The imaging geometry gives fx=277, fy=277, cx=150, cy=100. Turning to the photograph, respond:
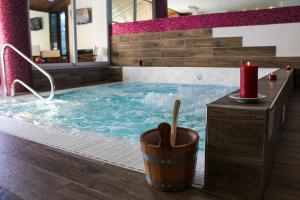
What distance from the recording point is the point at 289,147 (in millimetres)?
1698

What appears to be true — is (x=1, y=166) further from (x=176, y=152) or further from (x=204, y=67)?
(x=204, y=67)

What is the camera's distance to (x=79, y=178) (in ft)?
4.24

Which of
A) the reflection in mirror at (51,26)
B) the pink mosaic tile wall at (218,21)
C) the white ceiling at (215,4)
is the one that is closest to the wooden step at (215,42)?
the pink mosaic tile wall at (218,21)

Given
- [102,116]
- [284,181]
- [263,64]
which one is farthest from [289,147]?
[263,64]

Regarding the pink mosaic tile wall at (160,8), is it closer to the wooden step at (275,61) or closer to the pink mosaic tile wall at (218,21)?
the pink mosaic tile wall at (218,21)

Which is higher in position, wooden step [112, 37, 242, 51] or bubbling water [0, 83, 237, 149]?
wooden step [112, 37, 242, 51]

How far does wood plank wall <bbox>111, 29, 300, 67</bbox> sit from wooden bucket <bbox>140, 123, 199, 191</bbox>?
409cm

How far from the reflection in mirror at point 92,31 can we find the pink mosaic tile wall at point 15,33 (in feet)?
8.25

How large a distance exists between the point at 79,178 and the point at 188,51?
4.52 metres

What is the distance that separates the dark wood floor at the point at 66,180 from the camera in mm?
1136

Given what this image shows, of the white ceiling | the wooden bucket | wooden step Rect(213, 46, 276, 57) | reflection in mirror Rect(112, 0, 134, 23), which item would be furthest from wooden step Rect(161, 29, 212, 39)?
the white ceiling

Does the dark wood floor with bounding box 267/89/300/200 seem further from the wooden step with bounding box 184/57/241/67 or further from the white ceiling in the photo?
the white ceiling

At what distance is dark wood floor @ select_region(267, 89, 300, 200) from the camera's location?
1.14 metres

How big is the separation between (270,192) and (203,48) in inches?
173
